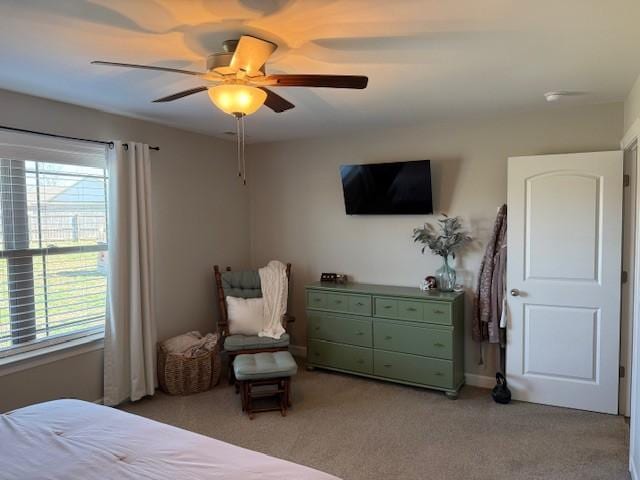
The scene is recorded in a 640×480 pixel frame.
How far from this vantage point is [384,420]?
3.44m

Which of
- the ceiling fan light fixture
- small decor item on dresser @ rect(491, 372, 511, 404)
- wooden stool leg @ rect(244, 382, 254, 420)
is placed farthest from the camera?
small decor item on dresser @ rect(491, 372, 511, 404)

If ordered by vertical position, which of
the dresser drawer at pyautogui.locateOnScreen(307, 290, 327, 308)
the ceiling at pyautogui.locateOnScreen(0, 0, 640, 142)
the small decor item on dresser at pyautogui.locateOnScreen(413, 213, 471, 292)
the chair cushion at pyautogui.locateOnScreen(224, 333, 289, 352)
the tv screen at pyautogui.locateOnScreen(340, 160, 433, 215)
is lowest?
the chair cushion at pyautogui.locateOnScreen(224, 333, 289, 352)

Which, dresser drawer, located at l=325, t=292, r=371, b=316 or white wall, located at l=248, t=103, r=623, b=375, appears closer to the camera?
white wall, located at l=248, t=103, r=623, b=375

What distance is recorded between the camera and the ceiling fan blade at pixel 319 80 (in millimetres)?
2006

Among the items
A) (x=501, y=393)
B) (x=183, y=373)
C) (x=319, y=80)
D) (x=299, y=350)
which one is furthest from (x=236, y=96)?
(x=299, y=350)

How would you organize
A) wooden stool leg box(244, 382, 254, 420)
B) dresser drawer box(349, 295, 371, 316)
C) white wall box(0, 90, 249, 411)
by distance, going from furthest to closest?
dresser drawer box(349, 295, 371, 316) < wooden stool leg box(244, 382, 254, 420) < white wall box(0, 90, 249, 411)

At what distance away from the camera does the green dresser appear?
3.85 m

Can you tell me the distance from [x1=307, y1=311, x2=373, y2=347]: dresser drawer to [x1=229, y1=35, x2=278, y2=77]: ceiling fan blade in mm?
2688

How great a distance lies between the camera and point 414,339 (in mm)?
3965

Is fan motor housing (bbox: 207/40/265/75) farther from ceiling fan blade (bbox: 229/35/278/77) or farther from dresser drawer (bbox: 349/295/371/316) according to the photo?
dresser drawer (bbox: 349/295/371/316)

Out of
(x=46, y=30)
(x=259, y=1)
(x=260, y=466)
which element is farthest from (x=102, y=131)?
(x=260, y=466)

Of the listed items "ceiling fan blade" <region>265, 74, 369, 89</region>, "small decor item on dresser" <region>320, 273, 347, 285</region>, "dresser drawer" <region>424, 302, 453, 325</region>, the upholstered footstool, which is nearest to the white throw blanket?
"small decor item on dresser" <region>320, 273, 347, 285</region>

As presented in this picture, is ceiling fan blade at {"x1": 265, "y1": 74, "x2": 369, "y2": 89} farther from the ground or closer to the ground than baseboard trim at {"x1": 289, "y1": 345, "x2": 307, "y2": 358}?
farther from the ground

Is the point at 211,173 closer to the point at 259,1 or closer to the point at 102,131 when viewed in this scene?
the point at 102,131
